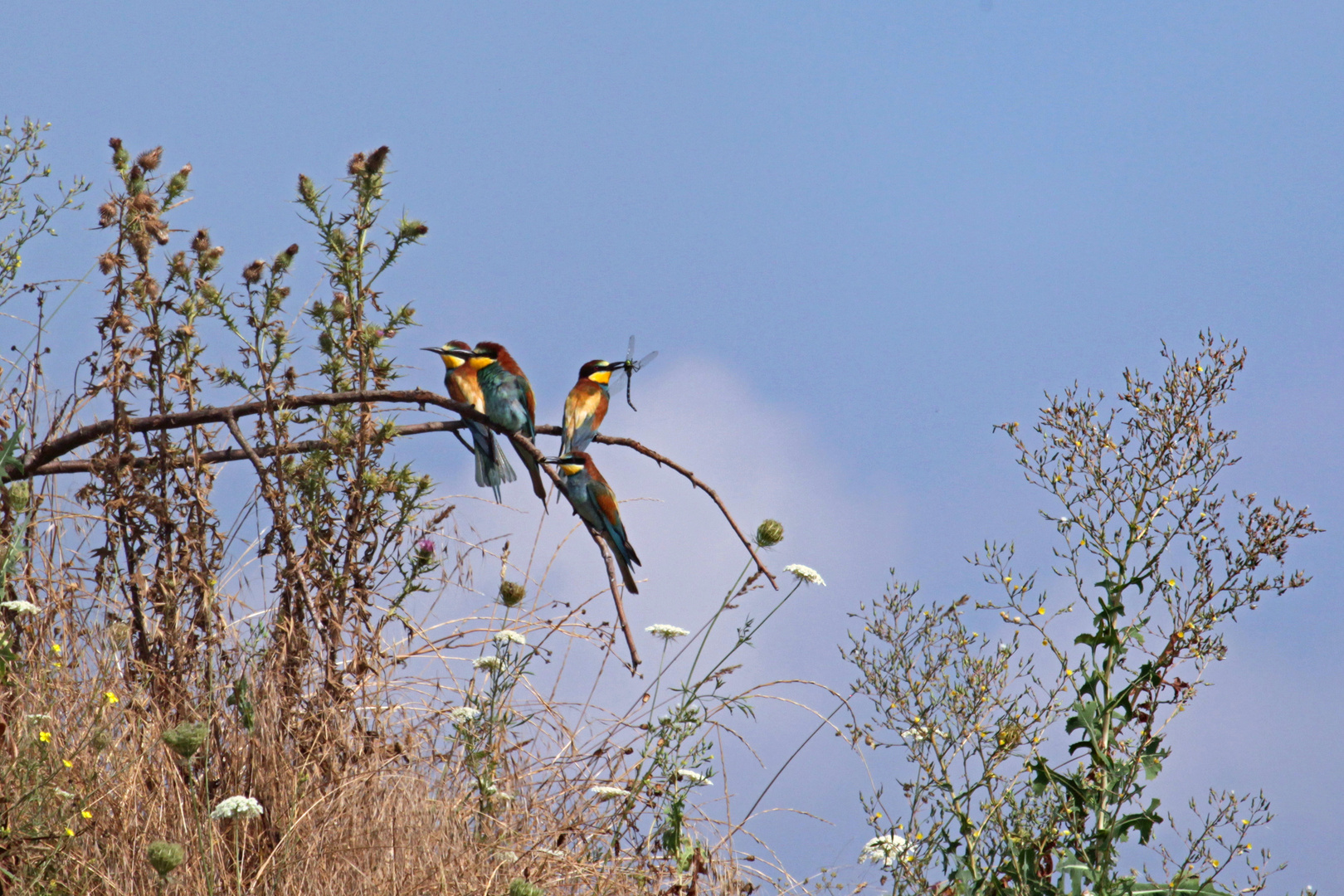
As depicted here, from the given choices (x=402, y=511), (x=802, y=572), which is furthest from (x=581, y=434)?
(x=802, y=572)

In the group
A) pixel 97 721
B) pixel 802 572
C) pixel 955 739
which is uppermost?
pixel 802 572

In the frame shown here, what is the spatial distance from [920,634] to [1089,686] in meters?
0.47

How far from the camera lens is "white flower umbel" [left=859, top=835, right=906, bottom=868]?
11.1 ft

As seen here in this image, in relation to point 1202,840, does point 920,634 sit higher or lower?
higher

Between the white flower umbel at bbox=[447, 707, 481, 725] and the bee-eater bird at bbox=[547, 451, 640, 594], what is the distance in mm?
1065

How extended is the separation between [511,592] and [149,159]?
2.07m

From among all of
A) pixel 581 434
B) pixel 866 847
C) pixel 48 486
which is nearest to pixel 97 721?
pixel 48 486

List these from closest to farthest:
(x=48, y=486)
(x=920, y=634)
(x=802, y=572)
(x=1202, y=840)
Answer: (x=1202, y=840) → (x=920, y=634) → (x=802, y=572) → (x=48, y=486)

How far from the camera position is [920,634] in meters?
3.52

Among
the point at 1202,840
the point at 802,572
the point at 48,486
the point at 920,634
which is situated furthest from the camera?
the point at 48,486

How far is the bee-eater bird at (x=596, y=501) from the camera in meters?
5.15

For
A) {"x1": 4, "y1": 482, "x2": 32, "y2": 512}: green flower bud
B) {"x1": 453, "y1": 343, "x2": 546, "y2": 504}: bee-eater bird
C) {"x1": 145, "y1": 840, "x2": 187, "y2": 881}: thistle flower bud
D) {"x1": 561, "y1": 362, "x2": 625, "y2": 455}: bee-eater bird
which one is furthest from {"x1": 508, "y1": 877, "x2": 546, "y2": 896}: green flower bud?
{"x1": 4, "y1": 482, "x2": 32, "y2": 512}: green flower bud

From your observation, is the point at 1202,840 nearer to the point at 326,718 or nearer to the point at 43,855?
the point at 326,718

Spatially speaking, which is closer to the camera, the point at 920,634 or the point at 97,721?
the point at 920,634
